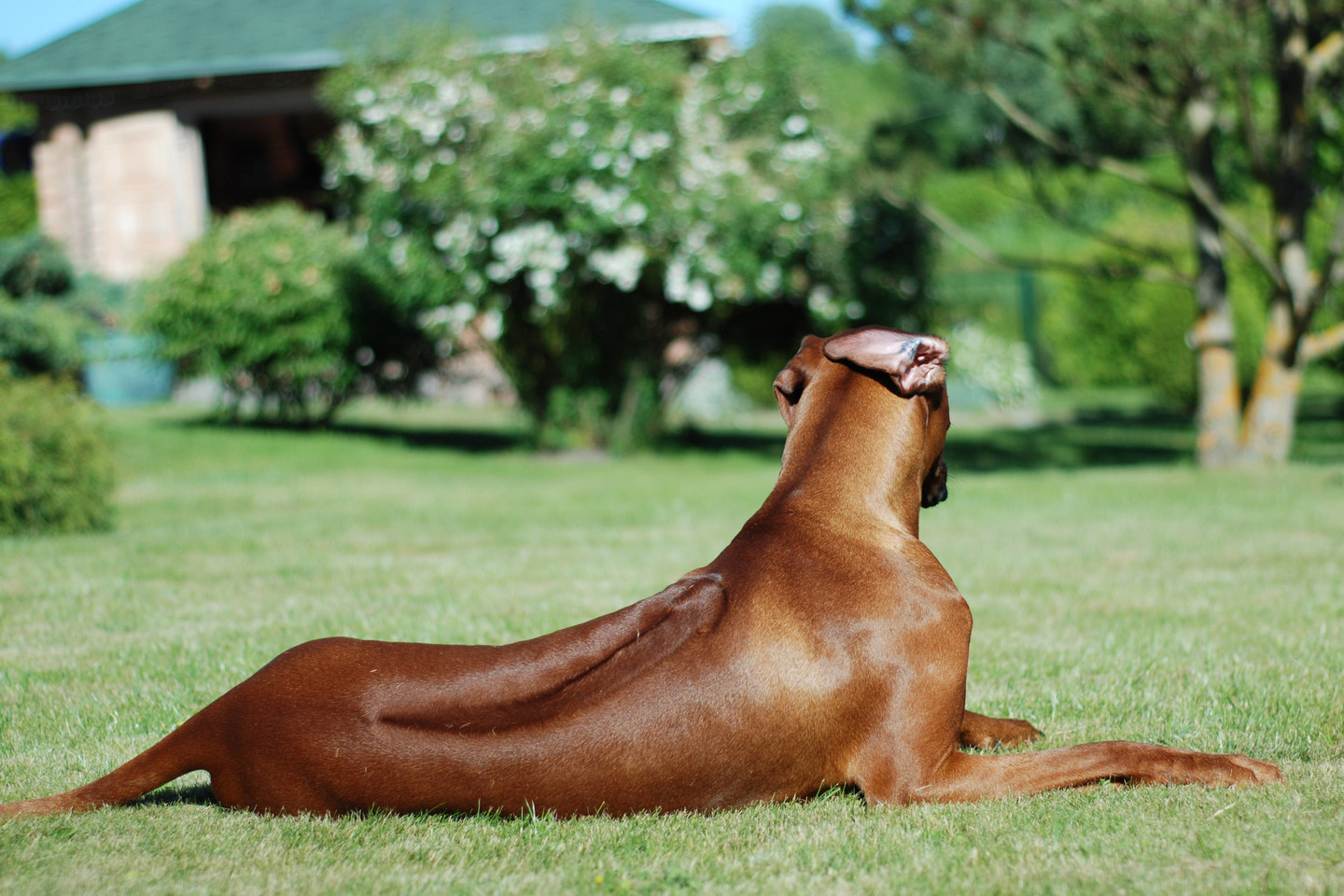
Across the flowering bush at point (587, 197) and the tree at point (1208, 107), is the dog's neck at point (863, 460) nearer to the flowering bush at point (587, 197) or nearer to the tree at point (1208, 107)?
the tree at point (1208, 107)

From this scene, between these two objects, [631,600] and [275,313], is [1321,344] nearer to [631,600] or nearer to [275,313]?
[631,600]

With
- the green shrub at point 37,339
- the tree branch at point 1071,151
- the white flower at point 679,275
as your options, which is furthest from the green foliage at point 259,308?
the tree branch at point 1071,151

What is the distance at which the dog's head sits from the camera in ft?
10.2

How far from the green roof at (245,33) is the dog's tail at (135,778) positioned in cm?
1496

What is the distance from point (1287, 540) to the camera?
7.19m

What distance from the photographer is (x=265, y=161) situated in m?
24.8

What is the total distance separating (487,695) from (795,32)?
437 inches

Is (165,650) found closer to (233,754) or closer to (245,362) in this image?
(233,754)

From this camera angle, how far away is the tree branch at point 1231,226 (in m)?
10.1

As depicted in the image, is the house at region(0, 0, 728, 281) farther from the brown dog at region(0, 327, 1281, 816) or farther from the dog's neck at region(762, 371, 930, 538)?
the brown dog at region(0, 327, 1281, 816)

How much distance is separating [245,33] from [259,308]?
8503mm

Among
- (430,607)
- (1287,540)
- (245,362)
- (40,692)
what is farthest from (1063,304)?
(40,692)

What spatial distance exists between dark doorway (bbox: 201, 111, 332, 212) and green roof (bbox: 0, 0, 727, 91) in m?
2.84

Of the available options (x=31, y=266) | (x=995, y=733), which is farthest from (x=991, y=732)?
(x=31, y=266)
